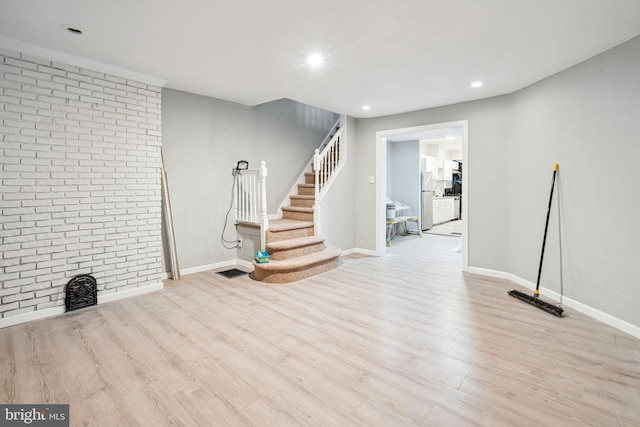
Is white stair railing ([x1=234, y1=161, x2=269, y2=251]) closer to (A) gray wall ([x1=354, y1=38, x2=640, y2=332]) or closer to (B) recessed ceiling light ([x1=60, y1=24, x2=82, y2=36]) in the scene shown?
(B) recessed ceiling light ([x1=60, y1=24, x2=82, y2=36])

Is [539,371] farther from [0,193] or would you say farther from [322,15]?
[0,193]

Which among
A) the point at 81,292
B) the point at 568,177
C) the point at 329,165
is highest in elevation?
the point at 329,165

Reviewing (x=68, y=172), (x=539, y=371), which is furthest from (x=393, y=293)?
(x=68, y=172)

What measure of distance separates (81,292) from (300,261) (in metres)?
2.42

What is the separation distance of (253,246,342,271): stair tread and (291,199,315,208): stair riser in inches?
35.9

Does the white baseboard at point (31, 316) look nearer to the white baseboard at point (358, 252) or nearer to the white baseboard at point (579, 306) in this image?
the white baseboard at point (358, 252)

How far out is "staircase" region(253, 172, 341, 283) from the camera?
3.99 metres

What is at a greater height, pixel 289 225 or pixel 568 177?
pixel 568 177

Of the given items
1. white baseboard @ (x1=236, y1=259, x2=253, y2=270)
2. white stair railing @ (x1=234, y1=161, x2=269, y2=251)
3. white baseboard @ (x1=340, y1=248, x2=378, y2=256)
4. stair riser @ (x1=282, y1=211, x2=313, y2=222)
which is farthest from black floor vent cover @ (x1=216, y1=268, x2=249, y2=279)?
white baseboard @ (x1=340, y1=248, x2=378, y2=256)

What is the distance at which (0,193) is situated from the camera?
2.72 metres

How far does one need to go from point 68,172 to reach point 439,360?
382 cm

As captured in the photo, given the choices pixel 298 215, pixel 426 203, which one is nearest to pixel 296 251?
pixel 298 215

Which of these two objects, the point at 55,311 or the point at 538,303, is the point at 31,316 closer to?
the point at 55,311

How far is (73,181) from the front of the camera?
311 cm
